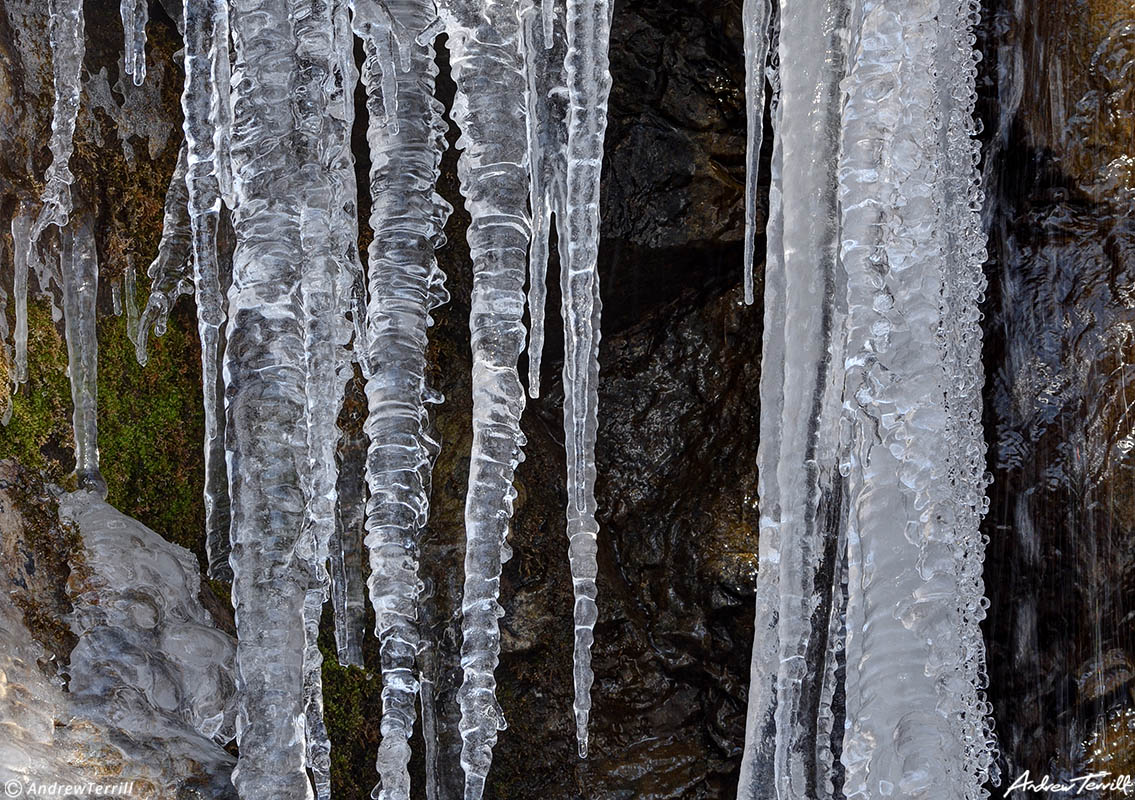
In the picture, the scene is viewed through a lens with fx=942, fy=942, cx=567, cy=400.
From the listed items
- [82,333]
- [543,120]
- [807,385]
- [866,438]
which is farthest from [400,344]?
[82,333]

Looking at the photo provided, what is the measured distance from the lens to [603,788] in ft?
7.34

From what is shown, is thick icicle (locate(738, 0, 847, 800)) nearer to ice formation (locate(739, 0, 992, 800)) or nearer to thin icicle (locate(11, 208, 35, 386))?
ice formation (locate(739, 0, 992, 800))

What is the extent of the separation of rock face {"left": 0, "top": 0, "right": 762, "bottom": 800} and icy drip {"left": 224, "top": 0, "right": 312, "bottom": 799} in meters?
0.53

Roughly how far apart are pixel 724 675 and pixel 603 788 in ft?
1.31

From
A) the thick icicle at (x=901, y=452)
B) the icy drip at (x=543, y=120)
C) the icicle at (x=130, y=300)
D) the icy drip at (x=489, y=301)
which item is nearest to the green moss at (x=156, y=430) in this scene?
the icicle at (x=130, y=300)

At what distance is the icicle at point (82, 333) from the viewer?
2326 millimetres

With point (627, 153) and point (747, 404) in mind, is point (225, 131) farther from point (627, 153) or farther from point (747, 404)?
point (747, 404)

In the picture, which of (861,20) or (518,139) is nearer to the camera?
(861,20)

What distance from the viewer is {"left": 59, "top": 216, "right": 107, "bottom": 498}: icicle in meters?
2.33

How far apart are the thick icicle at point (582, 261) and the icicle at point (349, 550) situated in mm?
611

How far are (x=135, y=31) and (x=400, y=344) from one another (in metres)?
1.04

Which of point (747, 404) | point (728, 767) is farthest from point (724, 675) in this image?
point (747, 404)

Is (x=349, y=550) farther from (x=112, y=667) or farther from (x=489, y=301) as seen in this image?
(x=489, y=301)

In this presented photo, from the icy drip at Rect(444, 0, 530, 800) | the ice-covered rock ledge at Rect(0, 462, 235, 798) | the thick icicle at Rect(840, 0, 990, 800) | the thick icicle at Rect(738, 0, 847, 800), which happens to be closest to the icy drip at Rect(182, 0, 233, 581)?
the ice-covered rock ledge at Rect(0, 462, 235, 798)
